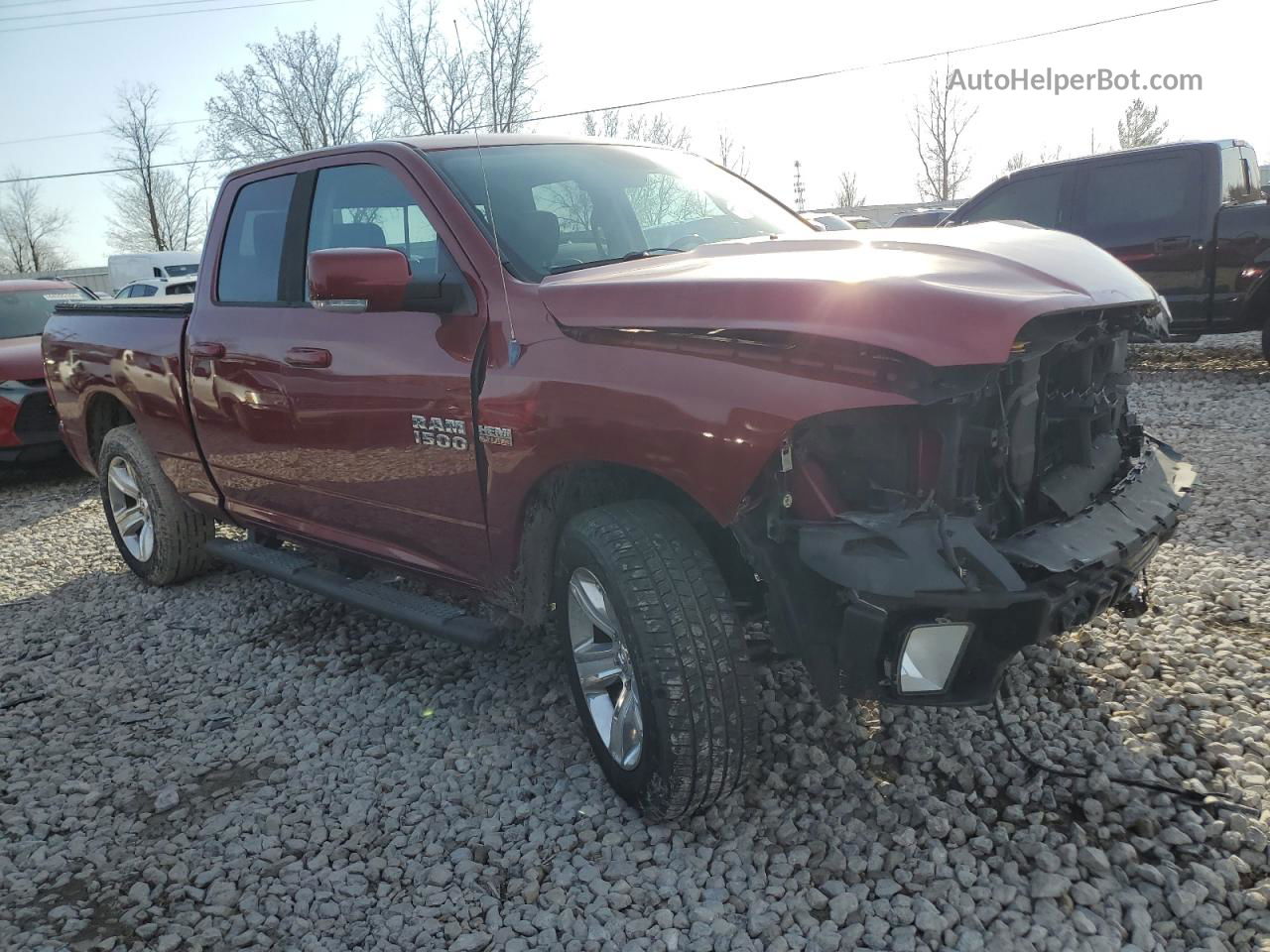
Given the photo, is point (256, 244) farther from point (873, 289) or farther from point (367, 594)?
point (873, 289)

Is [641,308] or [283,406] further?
[283,406]

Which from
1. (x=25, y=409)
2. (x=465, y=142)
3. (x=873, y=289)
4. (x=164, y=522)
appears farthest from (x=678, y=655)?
(x=25, y=409)

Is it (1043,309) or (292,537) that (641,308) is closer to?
(1043,309)

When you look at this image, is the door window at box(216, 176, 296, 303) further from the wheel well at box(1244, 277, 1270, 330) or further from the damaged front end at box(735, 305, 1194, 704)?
the wheel well at box(1244, 277, 1270, 330)

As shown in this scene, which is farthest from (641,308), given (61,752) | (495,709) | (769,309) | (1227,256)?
(1227,256)

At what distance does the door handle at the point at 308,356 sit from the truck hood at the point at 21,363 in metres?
5.29

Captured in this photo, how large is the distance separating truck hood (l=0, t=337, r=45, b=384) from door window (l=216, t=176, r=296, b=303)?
175 inches

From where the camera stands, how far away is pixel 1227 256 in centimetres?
787

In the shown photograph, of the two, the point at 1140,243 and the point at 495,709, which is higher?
the point at 1140,243

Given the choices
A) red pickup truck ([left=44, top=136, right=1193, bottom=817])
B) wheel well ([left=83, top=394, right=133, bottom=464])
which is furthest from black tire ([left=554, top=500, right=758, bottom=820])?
wheel well ([left=83, top=394, right=133, bottom=464])

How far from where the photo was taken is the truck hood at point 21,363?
301 inches

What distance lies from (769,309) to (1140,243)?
298 inches

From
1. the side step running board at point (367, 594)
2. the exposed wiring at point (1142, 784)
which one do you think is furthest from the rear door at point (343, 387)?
the exposed wiring at point (1142, 784)

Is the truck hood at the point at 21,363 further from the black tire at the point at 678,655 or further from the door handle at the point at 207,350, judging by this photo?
the black tire at the point at 678,655
